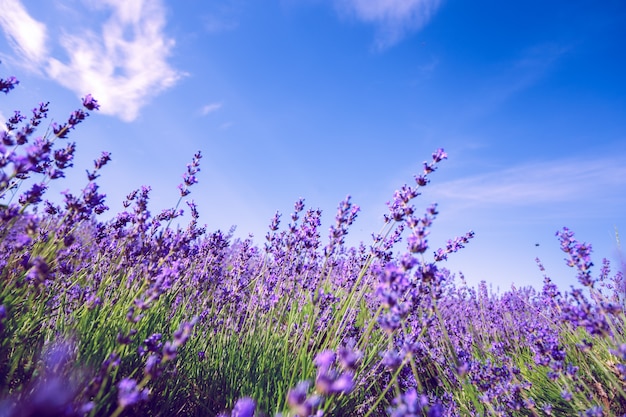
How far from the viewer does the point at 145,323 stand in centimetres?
218

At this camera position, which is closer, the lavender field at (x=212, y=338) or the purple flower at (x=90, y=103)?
the lavender field at (x=212, y=338)

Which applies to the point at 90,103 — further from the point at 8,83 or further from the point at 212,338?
the point at 212,338

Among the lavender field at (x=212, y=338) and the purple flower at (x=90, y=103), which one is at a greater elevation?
the purple flower at (x=90, y=103)

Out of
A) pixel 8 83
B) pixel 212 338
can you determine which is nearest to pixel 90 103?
pixel 8 83

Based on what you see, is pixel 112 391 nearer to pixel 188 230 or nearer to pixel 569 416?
pixel 188 230

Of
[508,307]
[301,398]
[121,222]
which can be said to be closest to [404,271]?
[301,398]

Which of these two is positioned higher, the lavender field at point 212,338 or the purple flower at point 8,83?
the purple flower at point 8,83

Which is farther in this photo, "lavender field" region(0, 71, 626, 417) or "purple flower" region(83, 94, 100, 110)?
"purple flower" region(83, 94, 100, 110)

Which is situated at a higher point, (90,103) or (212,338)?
(90,103)

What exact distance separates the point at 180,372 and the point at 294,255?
6.39ft

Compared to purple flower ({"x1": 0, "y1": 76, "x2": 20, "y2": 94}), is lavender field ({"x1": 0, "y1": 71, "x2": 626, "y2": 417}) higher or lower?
lower

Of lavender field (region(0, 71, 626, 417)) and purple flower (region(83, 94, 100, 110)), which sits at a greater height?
purple flower (region(83, 94, 100, 110))

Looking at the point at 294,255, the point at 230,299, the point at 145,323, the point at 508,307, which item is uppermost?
the point at 508,307

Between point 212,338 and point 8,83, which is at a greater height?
point 8,83
